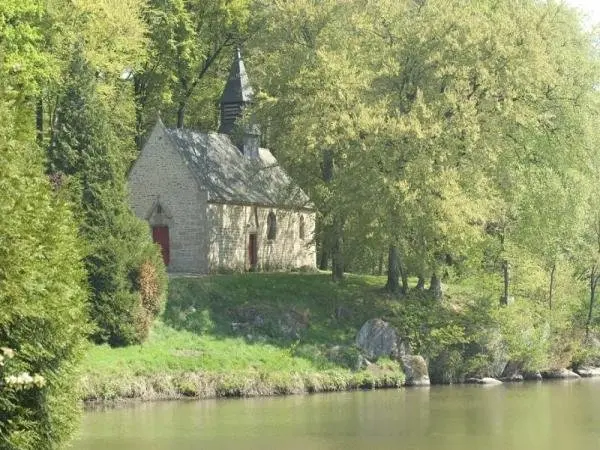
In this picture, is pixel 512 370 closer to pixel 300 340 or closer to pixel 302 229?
pixel 300 340

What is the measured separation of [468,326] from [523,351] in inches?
94.7

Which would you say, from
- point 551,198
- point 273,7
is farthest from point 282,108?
point 551,198

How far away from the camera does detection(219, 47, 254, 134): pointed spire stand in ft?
162

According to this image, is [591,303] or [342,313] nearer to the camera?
[342,313]

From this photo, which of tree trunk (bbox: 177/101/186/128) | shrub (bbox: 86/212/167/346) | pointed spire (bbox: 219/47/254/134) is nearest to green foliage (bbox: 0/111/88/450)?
shrub (bbox: 86/212/167/346)

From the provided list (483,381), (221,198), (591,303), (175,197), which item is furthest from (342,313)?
(591,303)

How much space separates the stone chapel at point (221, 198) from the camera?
45250 millimetres

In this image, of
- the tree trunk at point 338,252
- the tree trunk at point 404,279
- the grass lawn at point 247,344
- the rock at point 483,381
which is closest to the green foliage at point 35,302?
the grass lawn at point 247,344

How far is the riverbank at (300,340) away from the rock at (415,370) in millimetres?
404

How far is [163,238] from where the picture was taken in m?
45.9

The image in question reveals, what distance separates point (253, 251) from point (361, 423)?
21063mm

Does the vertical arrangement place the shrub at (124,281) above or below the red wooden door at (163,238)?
below

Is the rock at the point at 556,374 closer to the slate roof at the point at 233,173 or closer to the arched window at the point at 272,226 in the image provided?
the slate roof at the point at 233,173

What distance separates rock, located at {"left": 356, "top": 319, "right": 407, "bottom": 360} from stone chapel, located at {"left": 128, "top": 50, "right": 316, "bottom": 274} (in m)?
8.50
